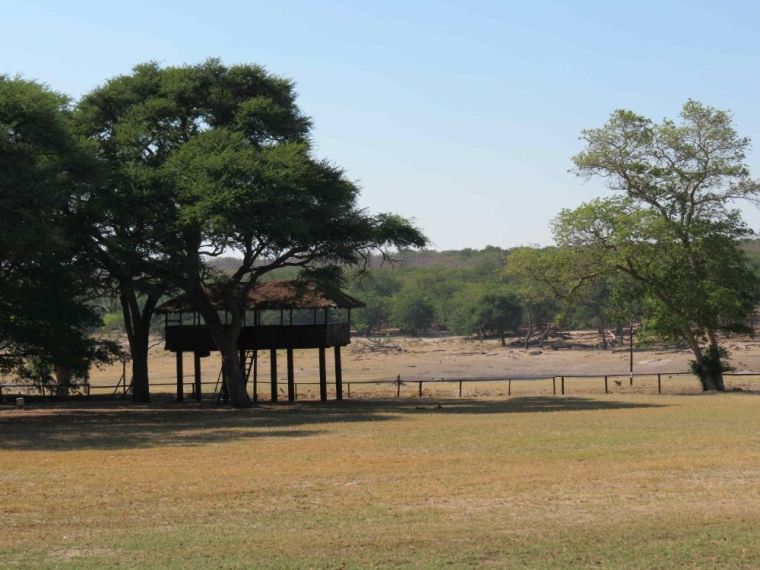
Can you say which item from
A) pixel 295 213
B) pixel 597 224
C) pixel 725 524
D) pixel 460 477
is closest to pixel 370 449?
pixel 460 477

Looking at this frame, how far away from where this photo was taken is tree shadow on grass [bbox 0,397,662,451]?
32906 mm

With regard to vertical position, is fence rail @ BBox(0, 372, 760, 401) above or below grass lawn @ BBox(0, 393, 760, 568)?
below

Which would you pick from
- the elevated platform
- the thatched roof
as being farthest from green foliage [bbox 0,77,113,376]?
the elevated platform

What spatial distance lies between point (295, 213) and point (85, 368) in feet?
34.7

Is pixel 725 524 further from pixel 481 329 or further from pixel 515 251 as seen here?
pixel 481 329

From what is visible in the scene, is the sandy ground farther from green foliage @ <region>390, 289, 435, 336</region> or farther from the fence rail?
green foliage @ <region>390, 289, 435, 336</region>

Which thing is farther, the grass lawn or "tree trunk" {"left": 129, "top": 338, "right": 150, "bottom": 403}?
"tree trunk" {"left": 129, "top": 338, "right": 150, "bottom": 403}

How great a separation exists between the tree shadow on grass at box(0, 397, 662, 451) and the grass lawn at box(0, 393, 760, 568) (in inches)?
13.9

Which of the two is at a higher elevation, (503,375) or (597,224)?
(597,224)

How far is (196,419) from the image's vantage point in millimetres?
42719

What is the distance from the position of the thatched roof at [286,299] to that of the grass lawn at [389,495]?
16.0 m

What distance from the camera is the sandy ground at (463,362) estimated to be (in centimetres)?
9244

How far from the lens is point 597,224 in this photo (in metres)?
60.2

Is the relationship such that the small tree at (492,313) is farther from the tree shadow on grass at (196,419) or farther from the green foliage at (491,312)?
the tree shadow on grass at (196,419)
